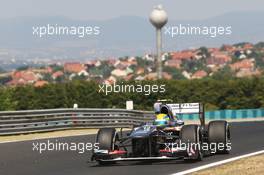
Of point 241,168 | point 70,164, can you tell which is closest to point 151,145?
point 70,164

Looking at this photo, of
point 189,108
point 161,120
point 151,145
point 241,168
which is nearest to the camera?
point 241,168

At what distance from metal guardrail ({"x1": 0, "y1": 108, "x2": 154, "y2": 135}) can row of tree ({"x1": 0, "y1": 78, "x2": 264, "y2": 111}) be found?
4011 centimetres

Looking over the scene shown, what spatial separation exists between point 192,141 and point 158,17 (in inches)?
2671

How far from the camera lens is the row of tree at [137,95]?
75750mm

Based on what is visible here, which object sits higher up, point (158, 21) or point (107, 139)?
point (158, 21)

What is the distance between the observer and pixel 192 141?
1347 centimetres

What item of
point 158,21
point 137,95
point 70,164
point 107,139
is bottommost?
point 70,164

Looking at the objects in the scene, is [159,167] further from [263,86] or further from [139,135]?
[263,86]

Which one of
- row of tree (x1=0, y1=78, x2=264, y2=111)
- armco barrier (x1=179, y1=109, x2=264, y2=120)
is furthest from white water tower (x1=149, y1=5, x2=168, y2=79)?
armco barrier (x1=179, y1=109, x2=264, y2=120)

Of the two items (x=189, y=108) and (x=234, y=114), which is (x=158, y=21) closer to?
(x=234, y=114)

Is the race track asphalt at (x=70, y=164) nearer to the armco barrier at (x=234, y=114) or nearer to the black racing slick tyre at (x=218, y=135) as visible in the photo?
the black racing slick tyre at (x=218, y=135)

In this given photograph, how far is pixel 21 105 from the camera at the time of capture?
76.8m

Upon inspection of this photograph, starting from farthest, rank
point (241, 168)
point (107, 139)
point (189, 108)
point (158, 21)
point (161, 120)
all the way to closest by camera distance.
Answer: point (158, 21) < point (189, 108) < point (161, 120) < point (107, 139) < point (241, 168)

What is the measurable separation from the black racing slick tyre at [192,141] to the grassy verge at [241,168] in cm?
69
